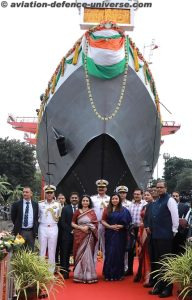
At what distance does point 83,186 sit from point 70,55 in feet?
10.5

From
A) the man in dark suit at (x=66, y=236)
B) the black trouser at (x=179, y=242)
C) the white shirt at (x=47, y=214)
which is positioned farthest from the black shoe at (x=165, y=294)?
the white shirt at (x=47, y=214)

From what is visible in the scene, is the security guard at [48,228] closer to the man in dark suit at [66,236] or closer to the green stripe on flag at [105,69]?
the man in dark suit at [66,236]

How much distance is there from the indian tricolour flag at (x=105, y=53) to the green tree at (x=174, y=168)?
45353mm

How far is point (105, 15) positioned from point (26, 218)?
7338mm

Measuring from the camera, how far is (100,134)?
33.4ft

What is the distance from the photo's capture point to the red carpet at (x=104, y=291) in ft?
18.6

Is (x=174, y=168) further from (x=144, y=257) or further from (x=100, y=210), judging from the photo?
(x=144, y=257)

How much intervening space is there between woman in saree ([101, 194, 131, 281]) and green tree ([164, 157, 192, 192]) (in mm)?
48375

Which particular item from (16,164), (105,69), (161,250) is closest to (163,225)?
(161,250)

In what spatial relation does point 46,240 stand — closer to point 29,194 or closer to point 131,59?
point 29,194

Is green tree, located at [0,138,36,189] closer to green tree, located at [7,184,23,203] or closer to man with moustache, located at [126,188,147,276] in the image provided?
green tree, located at [7,184,23,203]

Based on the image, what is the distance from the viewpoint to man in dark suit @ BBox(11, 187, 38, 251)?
652 cm

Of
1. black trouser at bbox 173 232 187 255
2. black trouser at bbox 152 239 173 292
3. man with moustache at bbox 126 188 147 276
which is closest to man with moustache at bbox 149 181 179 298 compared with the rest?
black trouser at bbox 152 239 173 292

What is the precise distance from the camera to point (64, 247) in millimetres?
7070
